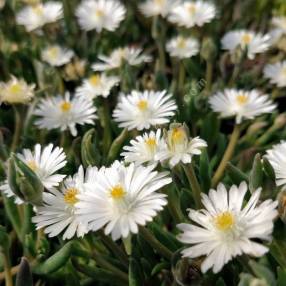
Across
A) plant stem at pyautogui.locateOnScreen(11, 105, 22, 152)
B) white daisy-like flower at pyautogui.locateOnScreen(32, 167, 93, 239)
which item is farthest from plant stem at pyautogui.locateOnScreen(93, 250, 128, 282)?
plant stem at pyautogui.locateOnScreen(11, 105, 22, 152)

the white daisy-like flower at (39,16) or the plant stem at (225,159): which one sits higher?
the white daisy-like flower at (39,16)

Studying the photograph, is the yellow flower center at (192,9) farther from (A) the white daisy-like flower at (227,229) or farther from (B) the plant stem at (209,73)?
(A) the white daisy-like flower at (227,229)

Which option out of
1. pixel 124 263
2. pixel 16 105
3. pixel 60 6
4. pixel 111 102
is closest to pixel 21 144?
pixel 16 105

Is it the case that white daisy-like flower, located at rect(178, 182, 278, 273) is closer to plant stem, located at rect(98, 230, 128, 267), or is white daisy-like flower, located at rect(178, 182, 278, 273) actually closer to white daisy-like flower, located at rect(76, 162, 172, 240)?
white daisy-like flower, located at rect(76, 162, 172, 240)

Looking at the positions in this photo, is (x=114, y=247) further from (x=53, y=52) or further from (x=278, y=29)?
(x=278, y=29)

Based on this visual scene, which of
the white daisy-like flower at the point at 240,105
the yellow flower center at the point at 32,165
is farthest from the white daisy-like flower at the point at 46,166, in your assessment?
the white daisy-like flower at the point at 240,105
